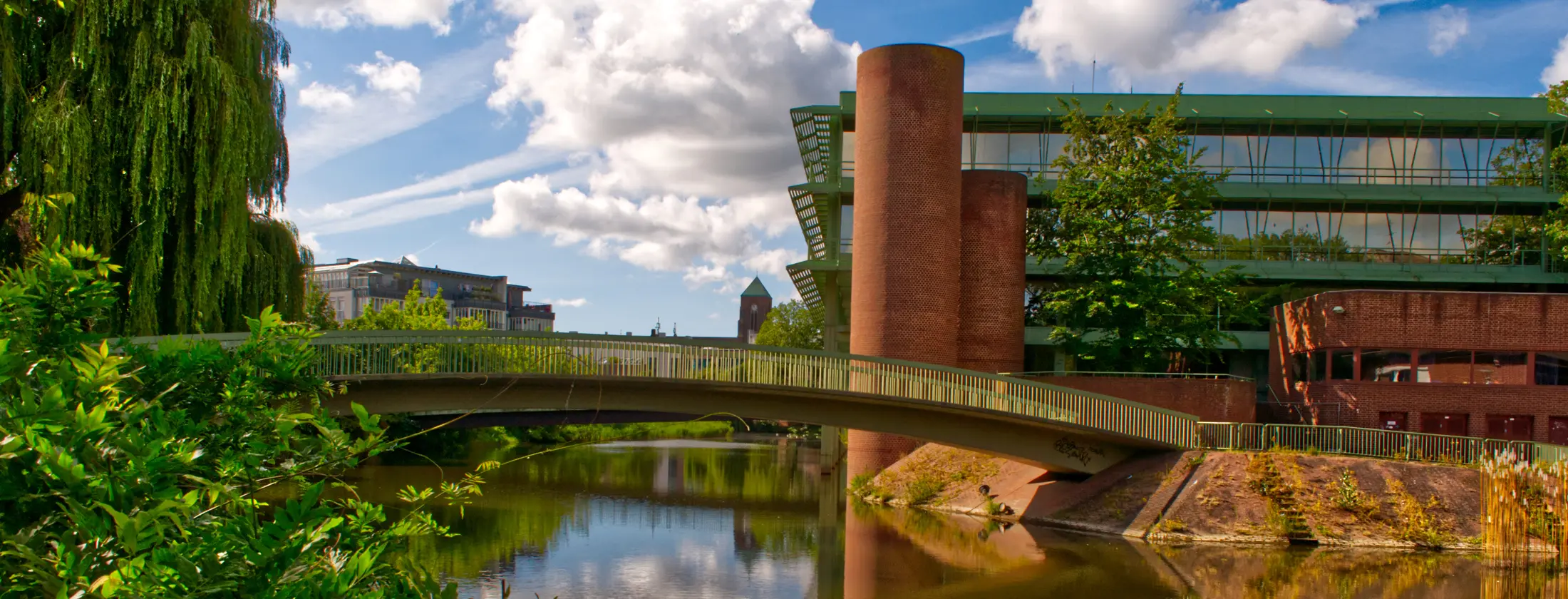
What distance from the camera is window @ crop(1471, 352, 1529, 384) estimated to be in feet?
95.7

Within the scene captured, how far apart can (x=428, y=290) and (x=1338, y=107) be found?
10821 centimetres

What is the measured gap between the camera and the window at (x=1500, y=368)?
95.7ft

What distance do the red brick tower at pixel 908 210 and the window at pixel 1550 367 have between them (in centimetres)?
1477

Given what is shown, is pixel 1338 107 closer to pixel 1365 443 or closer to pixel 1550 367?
pixel 1550 367

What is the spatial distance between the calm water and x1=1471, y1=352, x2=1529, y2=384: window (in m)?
8.36

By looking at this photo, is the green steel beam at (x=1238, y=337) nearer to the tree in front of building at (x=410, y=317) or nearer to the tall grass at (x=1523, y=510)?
the tall grass at (x=1523, y=510)

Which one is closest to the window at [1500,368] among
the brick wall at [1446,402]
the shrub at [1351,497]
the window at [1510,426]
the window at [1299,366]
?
the brick wall at [1446,402]

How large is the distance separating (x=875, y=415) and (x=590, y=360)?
6.50 metres

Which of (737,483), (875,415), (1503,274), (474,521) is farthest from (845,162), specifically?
(1503,274)

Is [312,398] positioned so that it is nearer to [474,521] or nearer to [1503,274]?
[474,521]

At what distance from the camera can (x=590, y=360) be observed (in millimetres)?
23953

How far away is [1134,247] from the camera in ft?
107

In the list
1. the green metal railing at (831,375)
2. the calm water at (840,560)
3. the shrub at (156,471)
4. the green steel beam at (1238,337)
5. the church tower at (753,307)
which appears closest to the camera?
the shrub at (156,471)

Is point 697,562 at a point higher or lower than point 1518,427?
lower
